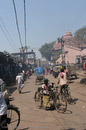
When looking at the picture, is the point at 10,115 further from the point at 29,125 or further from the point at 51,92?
the point at 51,92

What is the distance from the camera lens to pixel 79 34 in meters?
74.1

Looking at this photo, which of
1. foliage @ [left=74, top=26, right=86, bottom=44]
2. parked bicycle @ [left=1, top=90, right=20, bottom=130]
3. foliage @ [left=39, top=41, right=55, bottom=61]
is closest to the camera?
parked bicycle @ [left=1, top=90, right=20, bottom=130]

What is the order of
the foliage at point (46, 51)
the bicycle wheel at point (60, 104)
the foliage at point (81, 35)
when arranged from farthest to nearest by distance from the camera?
the foliage at point (46, 51) → the foliage at point (81, 35) → the bicycle wheel at point (60, 104)

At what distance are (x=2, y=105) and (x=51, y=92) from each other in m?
3.75

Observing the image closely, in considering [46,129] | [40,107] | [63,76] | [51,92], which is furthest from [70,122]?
[63,76]

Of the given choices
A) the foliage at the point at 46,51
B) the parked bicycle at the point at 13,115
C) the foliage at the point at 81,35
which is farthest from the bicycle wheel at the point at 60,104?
the foliage at the point at 46,51

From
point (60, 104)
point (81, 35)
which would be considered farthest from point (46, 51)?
point (60, 104)

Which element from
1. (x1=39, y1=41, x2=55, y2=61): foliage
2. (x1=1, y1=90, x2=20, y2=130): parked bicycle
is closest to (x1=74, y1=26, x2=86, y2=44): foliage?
(x1=39, y1=41, x2=55, y2=61): foliage

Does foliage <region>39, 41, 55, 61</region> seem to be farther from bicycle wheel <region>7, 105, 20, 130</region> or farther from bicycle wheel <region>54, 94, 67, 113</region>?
bicycle wheel <region>7, 105, 20, 130</region>

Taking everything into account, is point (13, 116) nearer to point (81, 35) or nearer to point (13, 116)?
point (13, 116)

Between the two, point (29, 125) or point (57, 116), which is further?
point (57, 116)

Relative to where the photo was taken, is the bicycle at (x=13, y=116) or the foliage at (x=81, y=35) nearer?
the bicycle at (x=13, y=116)

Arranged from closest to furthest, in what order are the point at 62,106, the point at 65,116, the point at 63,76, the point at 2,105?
the point at 2,105 < the point at 65,116 < the point at 62,106 < the point at 63,76

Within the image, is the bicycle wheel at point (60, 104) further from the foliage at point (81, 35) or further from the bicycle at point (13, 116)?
the foliage at point (81, 35)
